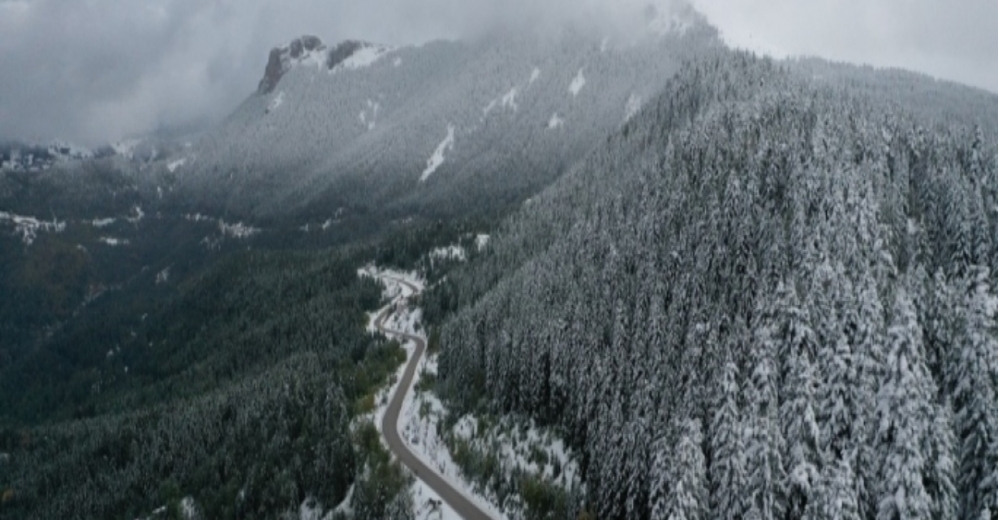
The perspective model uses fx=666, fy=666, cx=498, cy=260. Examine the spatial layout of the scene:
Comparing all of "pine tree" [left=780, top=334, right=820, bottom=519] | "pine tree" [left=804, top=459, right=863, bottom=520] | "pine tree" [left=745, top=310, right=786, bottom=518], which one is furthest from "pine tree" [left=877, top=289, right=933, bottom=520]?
"pine tree" [left=745, top=310, right=786, bottom=518]

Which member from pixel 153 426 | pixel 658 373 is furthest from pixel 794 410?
pixel 153 426

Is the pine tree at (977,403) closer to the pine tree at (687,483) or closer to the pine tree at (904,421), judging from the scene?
the pine tree at (904,421)

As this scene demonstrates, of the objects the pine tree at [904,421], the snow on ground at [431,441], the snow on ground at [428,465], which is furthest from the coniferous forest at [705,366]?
the snow on ground at [431,441]


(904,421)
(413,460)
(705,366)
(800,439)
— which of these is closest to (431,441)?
(413,460)

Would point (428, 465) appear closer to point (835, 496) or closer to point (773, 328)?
point (773, 328)

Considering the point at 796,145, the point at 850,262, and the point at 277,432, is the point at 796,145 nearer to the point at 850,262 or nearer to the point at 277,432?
the point at 850,262

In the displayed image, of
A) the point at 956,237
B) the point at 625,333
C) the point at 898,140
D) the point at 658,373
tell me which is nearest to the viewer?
the point at 658,373
